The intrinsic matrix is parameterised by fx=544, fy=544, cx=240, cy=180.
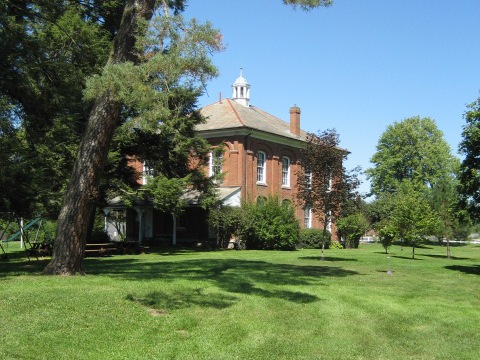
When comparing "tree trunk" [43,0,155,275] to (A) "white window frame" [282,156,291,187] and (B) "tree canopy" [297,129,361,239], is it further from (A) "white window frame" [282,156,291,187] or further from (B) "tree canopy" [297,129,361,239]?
(A) "white window frame" [282,156,291,187]

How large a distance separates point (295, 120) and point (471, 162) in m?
24.7

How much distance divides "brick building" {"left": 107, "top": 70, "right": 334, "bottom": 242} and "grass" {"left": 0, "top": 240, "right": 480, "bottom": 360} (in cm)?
2239

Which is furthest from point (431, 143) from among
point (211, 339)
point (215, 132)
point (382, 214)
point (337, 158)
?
point (211, 339)

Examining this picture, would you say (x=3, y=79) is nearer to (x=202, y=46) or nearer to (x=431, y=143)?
(x=202, y=46)

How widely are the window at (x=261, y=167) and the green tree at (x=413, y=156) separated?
3508 centimetres

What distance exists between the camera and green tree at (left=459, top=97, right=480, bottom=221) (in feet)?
66.0

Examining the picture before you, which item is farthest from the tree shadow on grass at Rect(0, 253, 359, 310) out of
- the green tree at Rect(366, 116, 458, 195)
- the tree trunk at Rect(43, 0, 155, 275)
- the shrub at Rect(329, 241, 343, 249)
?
the green tree at Rect(366, 116, 458, 195)

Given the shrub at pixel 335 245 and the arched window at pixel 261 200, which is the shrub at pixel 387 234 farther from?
the shrub at pixel 335 245

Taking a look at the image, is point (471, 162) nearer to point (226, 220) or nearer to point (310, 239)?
point (226, 220)

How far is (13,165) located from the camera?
17.5m

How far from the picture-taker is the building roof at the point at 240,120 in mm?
38781

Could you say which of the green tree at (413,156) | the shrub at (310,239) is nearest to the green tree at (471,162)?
the shrub at (310,239)

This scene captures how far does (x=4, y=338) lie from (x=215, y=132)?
31.8 metres

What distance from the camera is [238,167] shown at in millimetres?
38094
